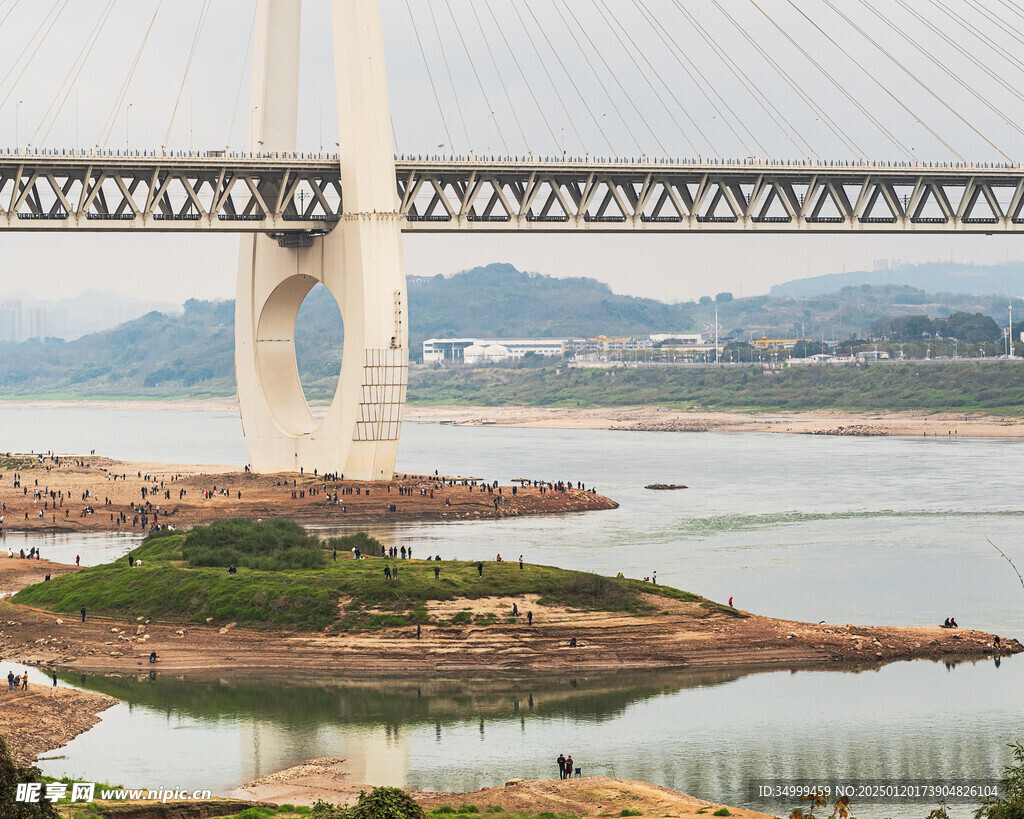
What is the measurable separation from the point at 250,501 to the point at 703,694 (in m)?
34.0

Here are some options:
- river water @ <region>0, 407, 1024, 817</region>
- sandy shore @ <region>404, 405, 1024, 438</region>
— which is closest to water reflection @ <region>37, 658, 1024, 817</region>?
river water @ <region>0, 407, 1024, 817</region>

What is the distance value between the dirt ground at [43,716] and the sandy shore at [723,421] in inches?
3707

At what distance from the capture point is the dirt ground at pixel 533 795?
85.7 feet

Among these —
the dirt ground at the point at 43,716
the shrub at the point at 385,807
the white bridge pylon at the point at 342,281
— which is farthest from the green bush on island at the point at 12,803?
the white bridge pylon at the point at 342,281

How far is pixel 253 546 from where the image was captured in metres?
47.8

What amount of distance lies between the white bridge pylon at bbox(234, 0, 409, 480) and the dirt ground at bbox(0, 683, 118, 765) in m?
31.1

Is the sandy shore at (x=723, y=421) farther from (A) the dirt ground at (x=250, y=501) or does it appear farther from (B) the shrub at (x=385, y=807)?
(B) the shrub at (x=385, y=807)

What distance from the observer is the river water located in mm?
→ 30000

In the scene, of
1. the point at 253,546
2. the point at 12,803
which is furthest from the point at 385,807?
the point at 253,546

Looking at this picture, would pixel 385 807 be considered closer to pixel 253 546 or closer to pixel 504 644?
pixel 504 644

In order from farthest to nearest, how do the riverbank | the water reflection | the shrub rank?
the riverbank < the water reflection < the shrub

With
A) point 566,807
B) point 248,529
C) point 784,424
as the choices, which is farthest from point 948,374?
point 566,807

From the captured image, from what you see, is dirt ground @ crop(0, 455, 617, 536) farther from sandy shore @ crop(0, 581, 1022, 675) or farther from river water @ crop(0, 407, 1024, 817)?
sandy shore @ crop(0, 581, 1022, 675)

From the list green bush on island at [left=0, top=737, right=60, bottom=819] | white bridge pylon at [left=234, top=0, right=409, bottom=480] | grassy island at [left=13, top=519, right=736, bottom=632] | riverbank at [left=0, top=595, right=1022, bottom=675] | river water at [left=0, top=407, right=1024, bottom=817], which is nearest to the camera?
green bush on island at [left=0, top=737, right=60, bottom=819]
